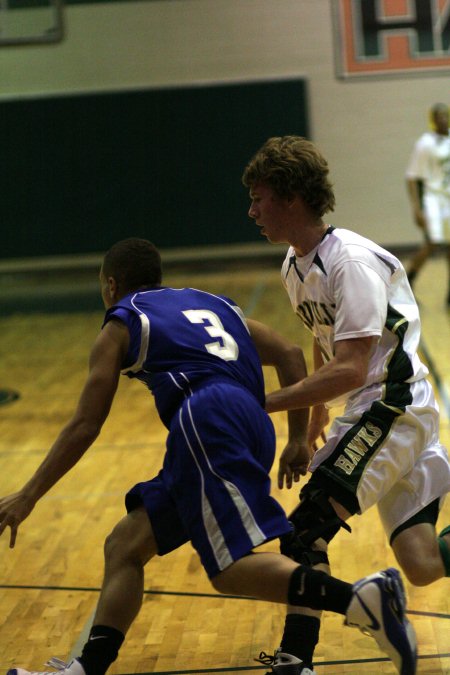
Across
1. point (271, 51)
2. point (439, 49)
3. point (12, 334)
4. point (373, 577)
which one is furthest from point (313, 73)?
point (373, 577)

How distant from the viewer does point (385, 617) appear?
243 centimetres

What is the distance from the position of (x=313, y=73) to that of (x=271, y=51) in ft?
2.19

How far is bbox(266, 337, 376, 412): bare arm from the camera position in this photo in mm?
2645

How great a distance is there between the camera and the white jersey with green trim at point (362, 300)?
2674 millimetres

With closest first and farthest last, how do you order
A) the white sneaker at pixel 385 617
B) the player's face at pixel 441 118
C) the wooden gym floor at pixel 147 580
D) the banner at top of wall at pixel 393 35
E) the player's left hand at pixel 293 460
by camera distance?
the white sneaker at pixel 385 617 → the player's left hand at pixel 293 460 → the wooden gym floor at pixel 147 580 → the player's face at pixel 441 118 → the banner at top of wall at pixel 393 35

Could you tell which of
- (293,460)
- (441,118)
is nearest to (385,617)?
(293,460)

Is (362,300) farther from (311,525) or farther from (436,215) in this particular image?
(436,215)

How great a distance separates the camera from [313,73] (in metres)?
14.0

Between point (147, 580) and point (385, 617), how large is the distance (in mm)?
1718

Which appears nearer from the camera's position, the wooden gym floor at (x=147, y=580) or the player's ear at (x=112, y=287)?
the player's ear at (x=112, y=287)

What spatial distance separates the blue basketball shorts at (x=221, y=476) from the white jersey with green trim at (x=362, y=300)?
344mm

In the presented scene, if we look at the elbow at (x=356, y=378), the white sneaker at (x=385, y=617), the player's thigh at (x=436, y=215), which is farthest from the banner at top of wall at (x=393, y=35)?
the white sneaker at (x=385, y=617)

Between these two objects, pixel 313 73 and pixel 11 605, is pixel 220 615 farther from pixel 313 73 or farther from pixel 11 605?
pixel 313 73

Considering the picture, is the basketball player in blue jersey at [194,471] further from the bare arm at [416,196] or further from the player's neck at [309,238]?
the bare arm at [416,196]
